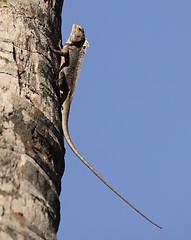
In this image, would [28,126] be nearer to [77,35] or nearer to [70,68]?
[70,68]

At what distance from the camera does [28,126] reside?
2.72 m

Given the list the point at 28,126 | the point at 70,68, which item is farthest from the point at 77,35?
the point at 28,126

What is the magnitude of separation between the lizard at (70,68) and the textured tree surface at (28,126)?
1.06 meters

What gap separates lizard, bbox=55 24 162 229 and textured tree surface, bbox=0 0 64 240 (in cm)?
106

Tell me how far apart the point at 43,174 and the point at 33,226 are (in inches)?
15.0

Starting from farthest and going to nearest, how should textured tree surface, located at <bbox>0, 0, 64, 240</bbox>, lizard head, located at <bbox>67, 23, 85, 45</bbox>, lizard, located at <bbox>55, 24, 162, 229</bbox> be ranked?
lizard head, located at <bbox>67, 23, 85, 45</bbox> < lizard, located at <bbox>55, 24, 162, 229</bbox> < textured tree surface, located at <bbox>0, 0, 64, 240</bbox>

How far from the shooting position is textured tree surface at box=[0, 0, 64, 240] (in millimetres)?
2334

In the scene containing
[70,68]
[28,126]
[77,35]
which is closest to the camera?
[28,126]

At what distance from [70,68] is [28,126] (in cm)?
322

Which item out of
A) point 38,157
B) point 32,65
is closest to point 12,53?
point 32,65

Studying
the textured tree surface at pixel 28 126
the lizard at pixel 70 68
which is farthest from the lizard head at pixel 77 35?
the textured tree surface at pixel 28 126

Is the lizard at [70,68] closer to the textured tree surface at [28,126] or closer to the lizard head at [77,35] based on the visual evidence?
the lizard head at [77,35]

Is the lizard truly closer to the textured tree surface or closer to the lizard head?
the lizard head

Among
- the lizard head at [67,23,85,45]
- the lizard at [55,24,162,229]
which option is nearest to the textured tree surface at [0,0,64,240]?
the lizard at [55,24,162,229]
